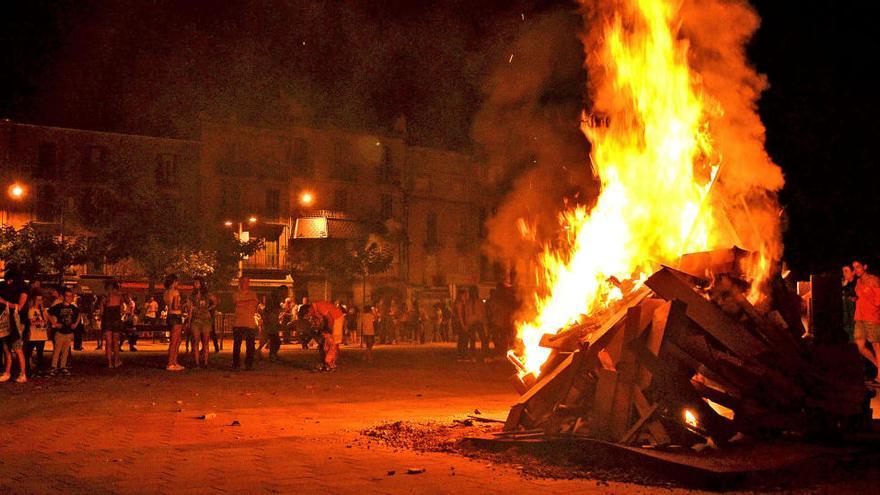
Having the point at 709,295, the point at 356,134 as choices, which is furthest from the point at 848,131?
the point at 356,134

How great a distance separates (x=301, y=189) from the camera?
193 ft

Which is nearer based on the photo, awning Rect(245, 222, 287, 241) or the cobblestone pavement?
the cobblestone pavement

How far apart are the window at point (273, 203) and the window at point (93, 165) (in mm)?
10772

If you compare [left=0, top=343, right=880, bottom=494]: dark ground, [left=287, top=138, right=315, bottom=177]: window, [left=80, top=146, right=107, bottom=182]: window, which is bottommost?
[left=0, top=343, right=880, bottom=494]: dark ground

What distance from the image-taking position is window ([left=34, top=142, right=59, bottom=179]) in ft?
171

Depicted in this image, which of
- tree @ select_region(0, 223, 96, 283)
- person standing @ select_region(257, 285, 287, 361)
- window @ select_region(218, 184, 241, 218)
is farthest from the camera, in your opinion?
window @ select_region(218, 184, 241, 218)

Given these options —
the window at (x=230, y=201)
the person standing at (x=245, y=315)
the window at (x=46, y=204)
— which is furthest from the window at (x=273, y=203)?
the person standing at (x=245, y=315)

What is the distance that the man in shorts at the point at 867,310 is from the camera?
13438mm

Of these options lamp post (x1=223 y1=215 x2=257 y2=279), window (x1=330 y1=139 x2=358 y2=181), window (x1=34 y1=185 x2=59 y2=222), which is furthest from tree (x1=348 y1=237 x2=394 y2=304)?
window (x1=34 y1=185 x2=59 y2=222)

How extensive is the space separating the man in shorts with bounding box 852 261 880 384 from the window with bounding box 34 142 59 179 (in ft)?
164

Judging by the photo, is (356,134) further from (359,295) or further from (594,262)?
(594,262)

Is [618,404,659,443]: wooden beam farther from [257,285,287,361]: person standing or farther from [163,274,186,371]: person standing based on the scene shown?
[257,285,287,361]: person standing

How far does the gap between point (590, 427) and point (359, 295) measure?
2048 inches

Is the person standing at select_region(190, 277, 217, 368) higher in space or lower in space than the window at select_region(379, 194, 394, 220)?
lower
